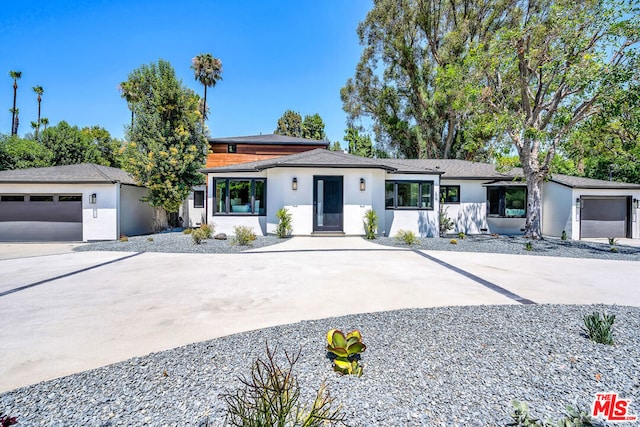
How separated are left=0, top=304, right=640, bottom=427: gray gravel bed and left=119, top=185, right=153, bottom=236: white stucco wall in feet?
43.6

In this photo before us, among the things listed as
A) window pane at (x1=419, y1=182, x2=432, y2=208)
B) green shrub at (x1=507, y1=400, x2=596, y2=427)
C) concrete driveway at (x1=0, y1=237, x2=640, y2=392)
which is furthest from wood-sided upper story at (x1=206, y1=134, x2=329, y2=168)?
green shrub at (x1=507, y1=400, x2=596, y2=427)

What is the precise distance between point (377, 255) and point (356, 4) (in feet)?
70.7

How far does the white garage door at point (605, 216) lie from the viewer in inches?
568

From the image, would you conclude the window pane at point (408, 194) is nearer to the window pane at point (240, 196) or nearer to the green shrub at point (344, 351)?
the window pane at point (240, 196)

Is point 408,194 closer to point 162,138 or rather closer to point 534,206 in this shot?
point 534,206

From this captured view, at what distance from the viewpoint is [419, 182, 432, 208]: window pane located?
45.0 feet

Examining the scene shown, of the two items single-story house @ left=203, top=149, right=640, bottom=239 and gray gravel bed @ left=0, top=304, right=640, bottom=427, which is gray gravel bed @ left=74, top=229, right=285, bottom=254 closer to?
single-story house @ left=203, top=149, right=640, bottom=239

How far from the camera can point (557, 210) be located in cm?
1447

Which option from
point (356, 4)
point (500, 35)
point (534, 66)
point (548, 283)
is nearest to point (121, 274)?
point (548, 283)

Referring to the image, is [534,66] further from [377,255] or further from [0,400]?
[0,400]

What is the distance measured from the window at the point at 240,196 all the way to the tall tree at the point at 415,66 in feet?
47.5

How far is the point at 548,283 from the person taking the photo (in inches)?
229

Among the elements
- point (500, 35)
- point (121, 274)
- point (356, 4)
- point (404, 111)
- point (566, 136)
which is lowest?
point (121, 274)

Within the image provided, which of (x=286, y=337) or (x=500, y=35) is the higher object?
(x=500, y=35)
